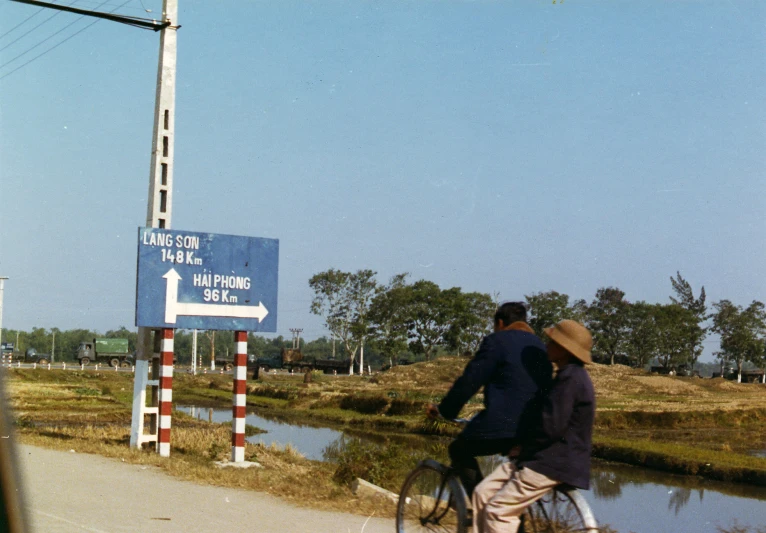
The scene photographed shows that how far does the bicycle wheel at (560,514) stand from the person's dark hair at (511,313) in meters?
0.97

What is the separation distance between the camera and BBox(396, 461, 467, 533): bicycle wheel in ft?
16.8

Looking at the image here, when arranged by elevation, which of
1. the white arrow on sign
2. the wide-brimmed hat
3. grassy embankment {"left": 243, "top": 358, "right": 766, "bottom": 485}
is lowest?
grassy embankment {"left": 243, "top": 358, "right": 766, "bottom": 485}

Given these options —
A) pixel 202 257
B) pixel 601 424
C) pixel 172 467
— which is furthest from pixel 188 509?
pixel 601 424

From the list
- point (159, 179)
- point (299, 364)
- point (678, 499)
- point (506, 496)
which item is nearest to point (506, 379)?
point (506, 496)

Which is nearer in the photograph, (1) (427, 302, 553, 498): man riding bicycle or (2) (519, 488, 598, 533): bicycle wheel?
(2) (519, 488, 598, 533): bicycle wheel

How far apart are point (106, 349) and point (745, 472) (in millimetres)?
72192

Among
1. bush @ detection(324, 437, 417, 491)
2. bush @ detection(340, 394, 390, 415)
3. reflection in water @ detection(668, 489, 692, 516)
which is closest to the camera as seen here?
bush @ detection(324, 437, 417, 491)

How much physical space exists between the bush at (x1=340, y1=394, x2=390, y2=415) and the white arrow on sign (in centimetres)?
2828

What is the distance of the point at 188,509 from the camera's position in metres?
7.50

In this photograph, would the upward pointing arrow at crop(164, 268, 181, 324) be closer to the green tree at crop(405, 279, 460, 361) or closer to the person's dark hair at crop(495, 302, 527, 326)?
→ the person's dark hair at crop(495, 302, 527, 326)

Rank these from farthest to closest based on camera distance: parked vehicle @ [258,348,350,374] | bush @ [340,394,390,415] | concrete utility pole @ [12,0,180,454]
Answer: parked vehicle @ [258,348,350,374]
bush @ [340,394,390,415]
concrete utility pole @ [12,0,180,454]

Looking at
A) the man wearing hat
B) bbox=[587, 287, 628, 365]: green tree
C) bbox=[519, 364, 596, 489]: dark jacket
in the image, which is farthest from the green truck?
bbox=[519, 364, 596, 489]: dark jacket

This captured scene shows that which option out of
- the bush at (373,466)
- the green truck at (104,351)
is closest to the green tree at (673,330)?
the green truck at (104,351)

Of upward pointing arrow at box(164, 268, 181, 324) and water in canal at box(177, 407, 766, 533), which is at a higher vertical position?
upward pointing arrow at box(164, 268, 181, 324)
